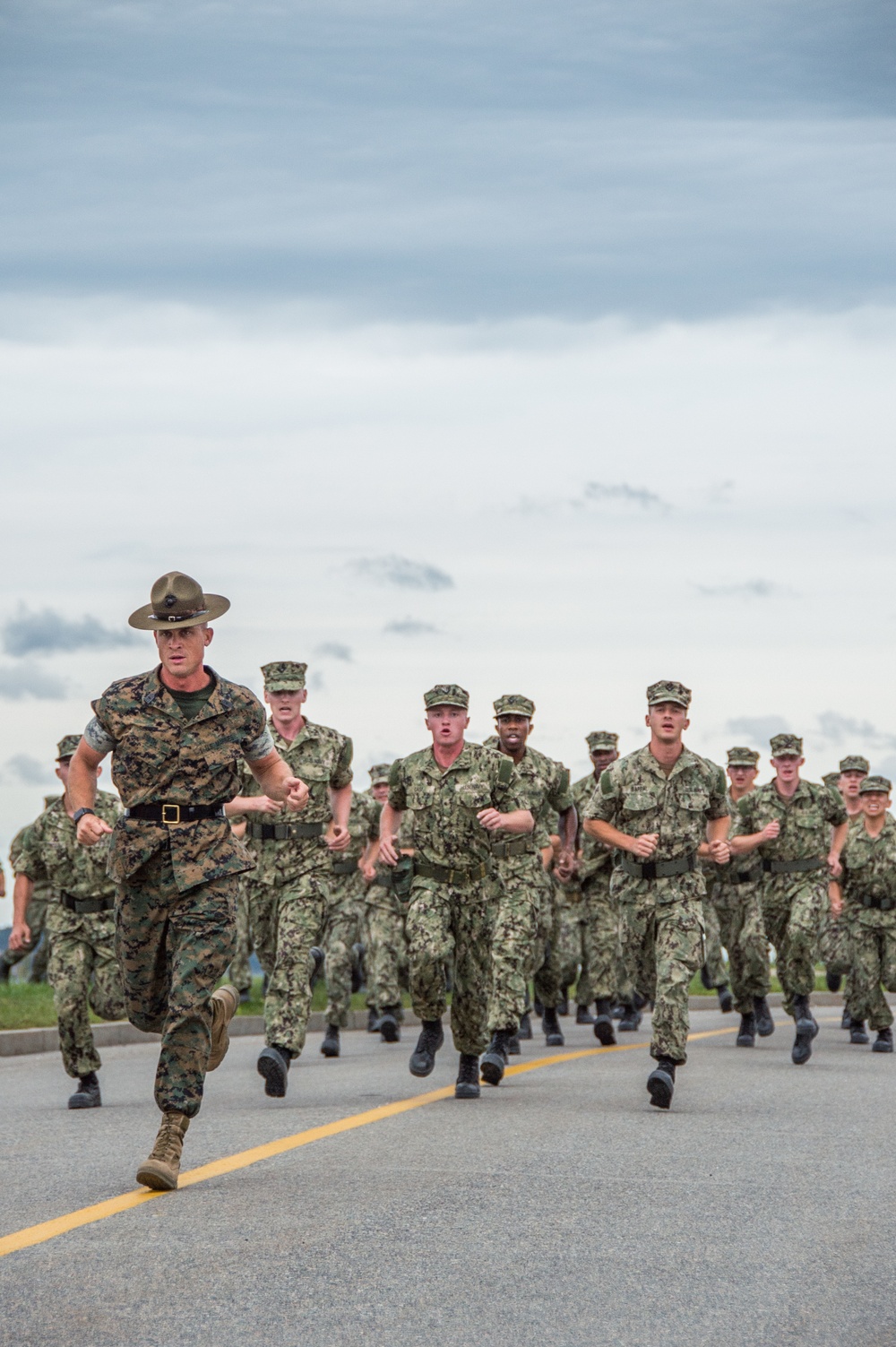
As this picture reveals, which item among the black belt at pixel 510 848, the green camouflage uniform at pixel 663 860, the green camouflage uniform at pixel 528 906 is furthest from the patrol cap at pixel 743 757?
the green camouflage uniform at pixel 663 860

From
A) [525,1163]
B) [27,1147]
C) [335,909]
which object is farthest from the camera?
[335,909]

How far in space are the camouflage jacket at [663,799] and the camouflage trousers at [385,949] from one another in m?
6.07

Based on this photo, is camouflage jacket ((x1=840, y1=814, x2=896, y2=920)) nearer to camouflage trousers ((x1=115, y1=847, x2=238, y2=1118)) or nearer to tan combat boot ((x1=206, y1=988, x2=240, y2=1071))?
tan combat boot ((x1=206, y1=988, x2=240, y2=1071))

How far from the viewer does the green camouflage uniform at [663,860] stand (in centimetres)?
1145

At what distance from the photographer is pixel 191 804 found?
791cm

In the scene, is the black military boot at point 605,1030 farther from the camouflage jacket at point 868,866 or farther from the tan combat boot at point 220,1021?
the tan combat boot at point 220,1021

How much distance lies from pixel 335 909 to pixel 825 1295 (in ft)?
42.5

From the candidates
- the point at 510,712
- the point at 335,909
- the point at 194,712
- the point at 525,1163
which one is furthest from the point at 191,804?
the point at 335,909

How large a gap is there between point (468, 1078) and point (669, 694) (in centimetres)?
252

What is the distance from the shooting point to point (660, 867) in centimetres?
1173

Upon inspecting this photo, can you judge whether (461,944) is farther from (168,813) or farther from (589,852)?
(589,852)

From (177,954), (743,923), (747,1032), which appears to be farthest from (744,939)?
(177,954)

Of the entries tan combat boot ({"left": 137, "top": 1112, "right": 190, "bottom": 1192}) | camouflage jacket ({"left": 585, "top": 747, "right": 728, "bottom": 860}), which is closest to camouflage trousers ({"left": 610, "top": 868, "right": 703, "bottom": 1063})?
camouflage jacket ({"left": 585, "top": 747, "right": 728, "bottom": 860})

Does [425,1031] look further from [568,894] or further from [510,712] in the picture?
[568,894]
